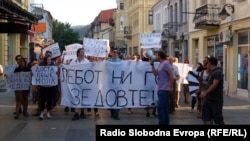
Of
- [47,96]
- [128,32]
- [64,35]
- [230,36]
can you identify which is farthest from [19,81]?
[64,35]

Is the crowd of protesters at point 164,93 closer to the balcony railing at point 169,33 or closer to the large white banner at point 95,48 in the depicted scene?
the large white banner at point 95,48

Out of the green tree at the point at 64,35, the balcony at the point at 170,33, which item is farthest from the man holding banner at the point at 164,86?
the green tree at the point at 64,35

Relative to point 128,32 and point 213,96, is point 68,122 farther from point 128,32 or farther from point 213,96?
point 128,32

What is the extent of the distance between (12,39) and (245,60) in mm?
Answer: 14954

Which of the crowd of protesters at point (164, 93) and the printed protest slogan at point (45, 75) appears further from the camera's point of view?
the printed protest slogan at point (45, 75)

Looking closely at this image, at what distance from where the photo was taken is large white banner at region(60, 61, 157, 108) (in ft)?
44.1

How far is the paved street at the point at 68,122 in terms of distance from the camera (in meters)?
10.3

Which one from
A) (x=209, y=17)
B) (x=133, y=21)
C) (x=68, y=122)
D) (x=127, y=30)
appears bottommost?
(x=68, y=122)

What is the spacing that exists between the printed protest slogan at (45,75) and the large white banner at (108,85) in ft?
1.14

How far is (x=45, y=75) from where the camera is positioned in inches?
519

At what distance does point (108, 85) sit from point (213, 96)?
181 inches

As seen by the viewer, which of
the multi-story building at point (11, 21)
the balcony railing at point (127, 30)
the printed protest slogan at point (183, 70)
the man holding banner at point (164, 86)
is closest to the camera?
the man holding banner at point (164, 86)

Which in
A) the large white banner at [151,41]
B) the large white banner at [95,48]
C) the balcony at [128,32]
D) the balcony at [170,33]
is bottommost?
the large white banner at [95,48]

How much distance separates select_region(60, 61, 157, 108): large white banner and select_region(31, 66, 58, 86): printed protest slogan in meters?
0.35
